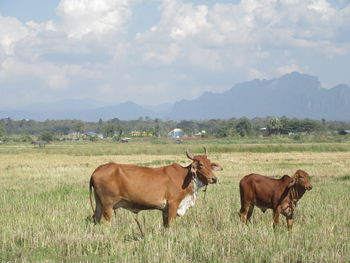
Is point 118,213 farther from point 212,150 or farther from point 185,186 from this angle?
point 212,150

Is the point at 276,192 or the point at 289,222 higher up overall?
the point at 276,192

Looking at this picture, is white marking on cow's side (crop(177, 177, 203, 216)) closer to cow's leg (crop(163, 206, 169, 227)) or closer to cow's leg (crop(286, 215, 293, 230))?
cow's leg (crop(163, 206, 169, 227))

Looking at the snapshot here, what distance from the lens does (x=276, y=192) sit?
10117 mm

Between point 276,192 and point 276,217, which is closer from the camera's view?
point 276,217

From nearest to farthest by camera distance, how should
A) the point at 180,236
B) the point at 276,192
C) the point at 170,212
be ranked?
1. the point at 180,236
2. the point at 170,212
3. the point at 276,192

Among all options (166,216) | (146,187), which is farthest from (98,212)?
(166,216)

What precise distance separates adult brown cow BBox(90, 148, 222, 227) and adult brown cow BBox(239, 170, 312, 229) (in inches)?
47.2

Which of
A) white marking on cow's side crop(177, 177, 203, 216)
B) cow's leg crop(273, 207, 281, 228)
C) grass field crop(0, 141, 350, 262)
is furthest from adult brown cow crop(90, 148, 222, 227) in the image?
cow's leg crop(273, 207, 281, 228)

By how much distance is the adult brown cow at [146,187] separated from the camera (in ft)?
31.3

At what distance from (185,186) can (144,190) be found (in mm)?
Answer: 845

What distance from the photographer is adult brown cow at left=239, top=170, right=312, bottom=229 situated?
1009 cm

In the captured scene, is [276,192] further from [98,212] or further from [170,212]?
[98,212]

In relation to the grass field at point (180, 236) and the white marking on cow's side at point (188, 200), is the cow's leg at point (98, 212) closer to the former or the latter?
the grass field at point (180, 236)

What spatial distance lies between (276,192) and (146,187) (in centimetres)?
274
